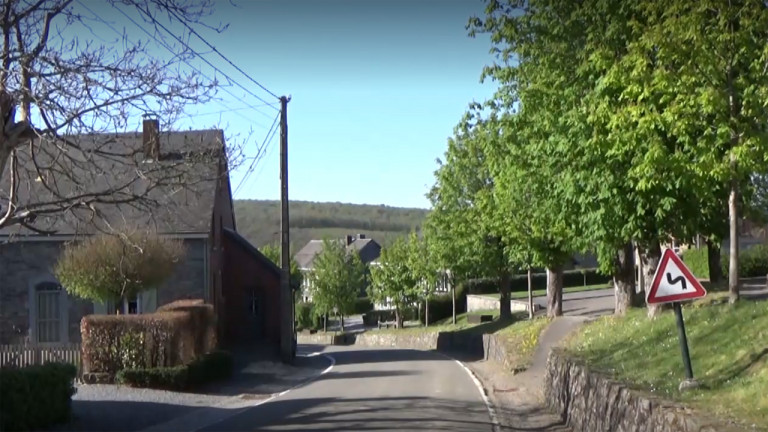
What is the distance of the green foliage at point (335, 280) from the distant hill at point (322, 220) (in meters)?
37.7

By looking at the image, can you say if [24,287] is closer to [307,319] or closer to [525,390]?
[525,390]

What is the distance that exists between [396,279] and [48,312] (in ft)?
121

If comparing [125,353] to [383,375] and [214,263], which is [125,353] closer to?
[383,375]

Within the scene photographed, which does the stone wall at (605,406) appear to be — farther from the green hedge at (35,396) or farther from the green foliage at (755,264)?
the green foliage at (755,264)

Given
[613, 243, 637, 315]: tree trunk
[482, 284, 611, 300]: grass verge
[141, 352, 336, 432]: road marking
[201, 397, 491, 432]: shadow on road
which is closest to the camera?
[201, 397, 491, 432]: shadow on road

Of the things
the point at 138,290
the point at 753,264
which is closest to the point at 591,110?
the point at 138,290

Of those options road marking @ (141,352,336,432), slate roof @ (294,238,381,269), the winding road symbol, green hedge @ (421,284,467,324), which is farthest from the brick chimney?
slate roof @ (294,238,381,269)

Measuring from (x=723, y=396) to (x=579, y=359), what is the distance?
684 centimetres

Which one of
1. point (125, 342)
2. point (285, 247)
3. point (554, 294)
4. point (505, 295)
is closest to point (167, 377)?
point (125, 342)

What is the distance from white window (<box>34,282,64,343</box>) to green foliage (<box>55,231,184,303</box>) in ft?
19.4

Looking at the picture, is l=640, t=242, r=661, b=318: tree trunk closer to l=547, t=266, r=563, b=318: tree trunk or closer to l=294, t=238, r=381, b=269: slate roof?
l=547, t=266, r=563, b=318: tree trunk

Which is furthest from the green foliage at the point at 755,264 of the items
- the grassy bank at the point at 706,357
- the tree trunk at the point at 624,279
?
the grassy bank at the point at 706,357

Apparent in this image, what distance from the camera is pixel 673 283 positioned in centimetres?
1271

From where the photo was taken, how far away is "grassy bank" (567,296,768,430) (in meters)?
11.3
